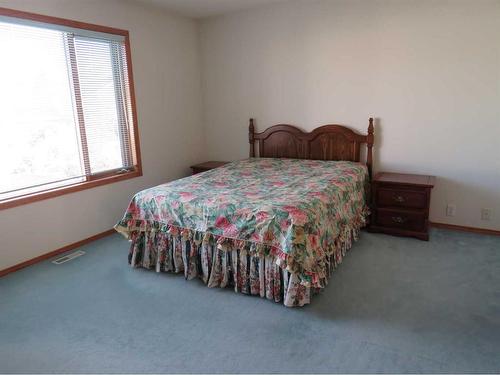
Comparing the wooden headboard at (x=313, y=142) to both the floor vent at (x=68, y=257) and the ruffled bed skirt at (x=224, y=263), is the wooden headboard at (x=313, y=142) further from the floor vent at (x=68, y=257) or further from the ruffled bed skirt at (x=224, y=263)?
the floor vent at (x=68, y=257)

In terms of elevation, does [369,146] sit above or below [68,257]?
above

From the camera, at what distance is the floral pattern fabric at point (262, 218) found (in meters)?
2.33

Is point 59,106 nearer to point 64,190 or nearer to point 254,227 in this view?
point 64,190

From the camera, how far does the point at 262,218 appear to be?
7.87ft

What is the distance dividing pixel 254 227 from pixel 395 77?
2390 mm

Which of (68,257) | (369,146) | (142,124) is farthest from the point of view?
(142,124)

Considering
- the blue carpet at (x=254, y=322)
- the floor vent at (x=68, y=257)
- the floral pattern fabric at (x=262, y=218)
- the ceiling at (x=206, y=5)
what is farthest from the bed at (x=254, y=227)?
the ceiling at (x=206, y=5)

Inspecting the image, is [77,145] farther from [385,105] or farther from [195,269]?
[385,105]

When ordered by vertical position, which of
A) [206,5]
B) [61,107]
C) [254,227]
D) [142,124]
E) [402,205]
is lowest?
[402,205]

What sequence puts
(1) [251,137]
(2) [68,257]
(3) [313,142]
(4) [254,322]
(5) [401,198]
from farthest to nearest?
1. (1) [251,137]
2. (3) [313,142]
3. (5) [401,198]
4. (2) [68,257]
5. (4) [254,322]

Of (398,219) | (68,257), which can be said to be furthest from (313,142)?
(68,257)

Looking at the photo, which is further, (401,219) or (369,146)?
(369,146)

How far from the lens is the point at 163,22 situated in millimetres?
4215

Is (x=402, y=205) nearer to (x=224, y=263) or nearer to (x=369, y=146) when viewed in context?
(x=369, y=146)
